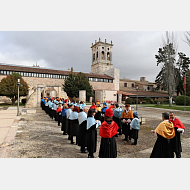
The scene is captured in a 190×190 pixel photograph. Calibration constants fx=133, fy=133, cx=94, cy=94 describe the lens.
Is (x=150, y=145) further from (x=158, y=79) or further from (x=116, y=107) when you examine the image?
(x=158, y=79)

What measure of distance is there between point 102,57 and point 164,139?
188 ft

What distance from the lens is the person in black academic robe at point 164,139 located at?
366cm

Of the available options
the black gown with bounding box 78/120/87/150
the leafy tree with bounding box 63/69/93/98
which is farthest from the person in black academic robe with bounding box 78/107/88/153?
the leafy tree with bounding box 63/69/93/98

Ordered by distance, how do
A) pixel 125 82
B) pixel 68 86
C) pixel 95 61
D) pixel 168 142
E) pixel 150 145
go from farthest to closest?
pixel 95 61 < pixel 125 82 < pixel 68 86 < pixel 150 145 < pixel 168 142

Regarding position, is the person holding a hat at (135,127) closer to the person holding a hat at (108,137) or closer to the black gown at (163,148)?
the black gown at (163,148)

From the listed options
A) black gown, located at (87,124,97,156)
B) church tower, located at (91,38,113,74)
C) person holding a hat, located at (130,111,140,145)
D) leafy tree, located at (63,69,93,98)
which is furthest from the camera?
church tower, located at (91,38,113,74)

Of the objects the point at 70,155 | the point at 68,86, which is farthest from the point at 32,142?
the point at 68,86

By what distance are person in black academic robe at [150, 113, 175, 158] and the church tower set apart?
53.4 metres

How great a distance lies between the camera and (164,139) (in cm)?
378

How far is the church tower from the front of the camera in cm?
5647

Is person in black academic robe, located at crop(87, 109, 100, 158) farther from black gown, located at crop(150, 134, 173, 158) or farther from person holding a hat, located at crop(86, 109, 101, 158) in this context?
black gown, located at crop(150, 134, 173, 158)

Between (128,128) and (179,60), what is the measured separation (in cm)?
4922

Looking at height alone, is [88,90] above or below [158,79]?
below

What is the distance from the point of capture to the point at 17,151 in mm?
4730
